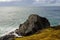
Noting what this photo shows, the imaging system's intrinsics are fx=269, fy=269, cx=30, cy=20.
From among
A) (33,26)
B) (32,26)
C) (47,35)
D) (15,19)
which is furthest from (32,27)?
(15,19)

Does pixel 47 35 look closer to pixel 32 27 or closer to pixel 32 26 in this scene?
pixel 32 27

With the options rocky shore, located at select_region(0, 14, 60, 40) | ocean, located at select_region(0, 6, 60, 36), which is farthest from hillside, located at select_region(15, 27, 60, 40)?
ocean, located at select_region(0, 6, 60, 36)

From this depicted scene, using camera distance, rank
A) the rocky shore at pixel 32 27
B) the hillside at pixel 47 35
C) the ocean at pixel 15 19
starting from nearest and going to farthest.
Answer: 1. the hillside at pixel 47 35
2. the rocky shore at pixel 32 27
3. the ocean at pixel 15 19

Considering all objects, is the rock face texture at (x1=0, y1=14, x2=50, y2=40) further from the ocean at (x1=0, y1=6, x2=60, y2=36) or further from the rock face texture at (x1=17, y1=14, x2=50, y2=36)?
the ocean at (x1=0, y1=6, x2=60, y2=36)

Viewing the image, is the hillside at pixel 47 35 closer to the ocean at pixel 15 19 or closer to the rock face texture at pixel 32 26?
the rock face texture at pixel 32 26

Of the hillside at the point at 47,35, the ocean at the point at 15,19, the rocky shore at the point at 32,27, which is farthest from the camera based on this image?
the ocean at the point at 15,19

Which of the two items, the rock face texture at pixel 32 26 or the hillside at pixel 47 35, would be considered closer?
the hillside at pixel 47 35

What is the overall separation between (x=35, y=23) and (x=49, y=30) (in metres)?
2.91

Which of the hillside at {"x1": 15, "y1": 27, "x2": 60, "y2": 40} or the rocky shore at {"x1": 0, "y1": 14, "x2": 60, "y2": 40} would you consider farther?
the rocky shore at {"x1": 0, "y1": 14, "x2": 60, "y2": 40}

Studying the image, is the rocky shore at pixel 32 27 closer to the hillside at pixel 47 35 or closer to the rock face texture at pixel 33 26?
the rock face texture at pixel 33 26

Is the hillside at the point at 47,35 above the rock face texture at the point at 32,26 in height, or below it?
below

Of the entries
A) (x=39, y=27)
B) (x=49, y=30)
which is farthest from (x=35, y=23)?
(x=49, y=30)

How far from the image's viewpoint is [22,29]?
35969mm

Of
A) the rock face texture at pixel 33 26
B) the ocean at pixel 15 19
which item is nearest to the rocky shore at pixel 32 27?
the rock face texture at pixel 33 26
